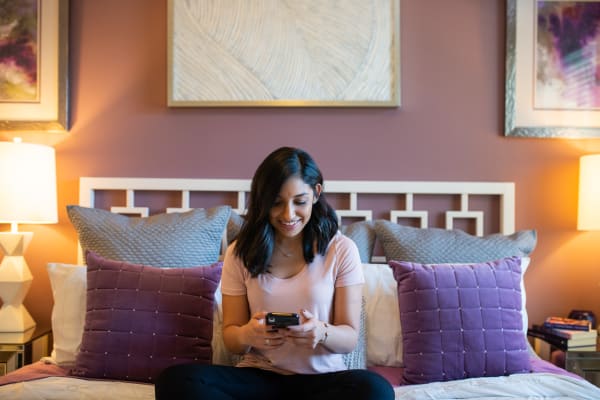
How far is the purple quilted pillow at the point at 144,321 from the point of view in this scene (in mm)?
1385

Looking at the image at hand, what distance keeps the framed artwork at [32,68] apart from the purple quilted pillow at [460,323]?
1.72 meters

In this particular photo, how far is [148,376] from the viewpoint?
1.37m

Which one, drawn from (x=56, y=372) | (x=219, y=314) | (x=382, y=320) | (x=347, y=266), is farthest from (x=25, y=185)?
(x=382, y=320)

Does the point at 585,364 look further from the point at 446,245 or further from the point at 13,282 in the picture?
the point at 13,282

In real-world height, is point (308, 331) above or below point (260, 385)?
above

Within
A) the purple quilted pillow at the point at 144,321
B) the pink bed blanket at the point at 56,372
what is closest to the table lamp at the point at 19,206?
the pink bed blanket at the point at 56,372

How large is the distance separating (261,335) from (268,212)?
34cm

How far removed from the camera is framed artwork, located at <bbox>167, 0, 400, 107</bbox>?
206 cm

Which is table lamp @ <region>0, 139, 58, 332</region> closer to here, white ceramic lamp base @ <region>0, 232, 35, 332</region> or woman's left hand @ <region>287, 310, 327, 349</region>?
white ceramic lamp base @ <region>0, 232, 35, 332</region>

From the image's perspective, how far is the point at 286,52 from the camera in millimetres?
2062

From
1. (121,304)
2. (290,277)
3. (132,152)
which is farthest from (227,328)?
(132,152)

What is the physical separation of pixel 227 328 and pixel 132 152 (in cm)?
113

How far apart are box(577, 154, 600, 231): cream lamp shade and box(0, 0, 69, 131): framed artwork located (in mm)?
2311

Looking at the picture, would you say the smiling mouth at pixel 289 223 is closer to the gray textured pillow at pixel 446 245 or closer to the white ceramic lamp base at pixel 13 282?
the gray textured pillow at pixel 446 245
